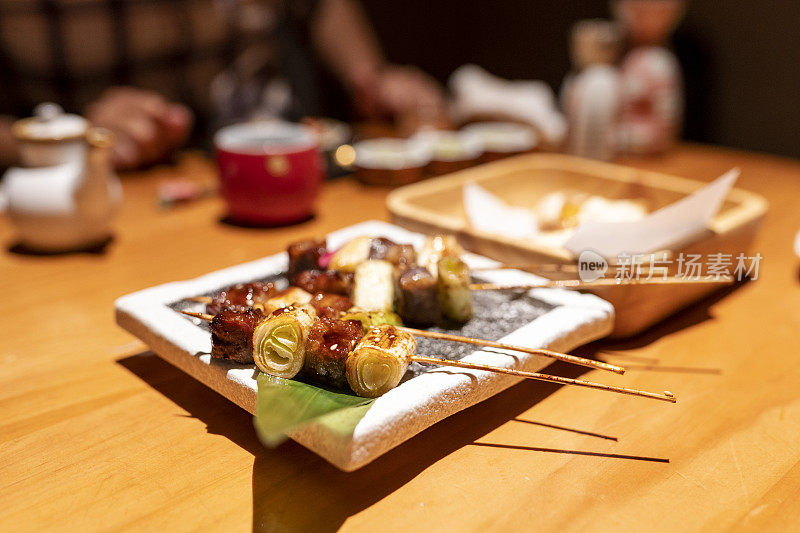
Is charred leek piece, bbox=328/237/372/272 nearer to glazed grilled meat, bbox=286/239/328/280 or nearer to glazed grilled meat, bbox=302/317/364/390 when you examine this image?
glazed grilled meat, bbox=286/239/328/280

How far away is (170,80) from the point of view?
3059 mm

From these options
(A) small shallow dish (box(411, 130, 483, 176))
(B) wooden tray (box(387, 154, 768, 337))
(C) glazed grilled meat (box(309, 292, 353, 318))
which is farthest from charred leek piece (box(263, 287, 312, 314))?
(A) small shallow dish (box(411, 130, 483, 176))

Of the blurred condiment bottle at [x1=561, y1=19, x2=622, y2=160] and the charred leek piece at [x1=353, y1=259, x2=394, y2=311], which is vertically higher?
the blurred condiment bottle at [x1=561, y1=19, x2=622, y2=160]

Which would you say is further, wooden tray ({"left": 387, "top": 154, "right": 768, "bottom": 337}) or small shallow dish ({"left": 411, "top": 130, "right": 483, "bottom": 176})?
small shallow dish ({"left": 411, "top": 130, "right": 483, "bottom": 176})

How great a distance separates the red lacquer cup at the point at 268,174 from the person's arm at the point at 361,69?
1124 millimetres

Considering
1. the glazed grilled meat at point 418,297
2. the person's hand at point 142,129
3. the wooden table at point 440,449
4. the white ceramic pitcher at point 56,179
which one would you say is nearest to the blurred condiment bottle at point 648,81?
the wooden table at point 440,449

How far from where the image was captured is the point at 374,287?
106 centimetres

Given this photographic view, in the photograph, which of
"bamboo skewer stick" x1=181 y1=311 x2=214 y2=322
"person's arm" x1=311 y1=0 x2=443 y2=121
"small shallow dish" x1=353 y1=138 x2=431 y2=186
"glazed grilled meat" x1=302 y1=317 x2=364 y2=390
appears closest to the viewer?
"glazed grilled meat" x1=302 y1=317 x2=364 y2=390

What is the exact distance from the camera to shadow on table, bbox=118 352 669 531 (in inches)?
29.9

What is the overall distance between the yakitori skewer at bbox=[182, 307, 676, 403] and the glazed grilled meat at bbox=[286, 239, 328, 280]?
296mm

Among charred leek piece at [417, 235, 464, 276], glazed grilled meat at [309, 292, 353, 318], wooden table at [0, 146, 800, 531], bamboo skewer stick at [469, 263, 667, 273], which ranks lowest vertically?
wooden table at [0, 146, 800, 531]

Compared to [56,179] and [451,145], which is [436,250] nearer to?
[56,179]

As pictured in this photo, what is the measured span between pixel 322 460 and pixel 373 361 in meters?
0.14

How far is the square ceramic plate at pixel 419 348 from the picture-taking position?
2.53ft
